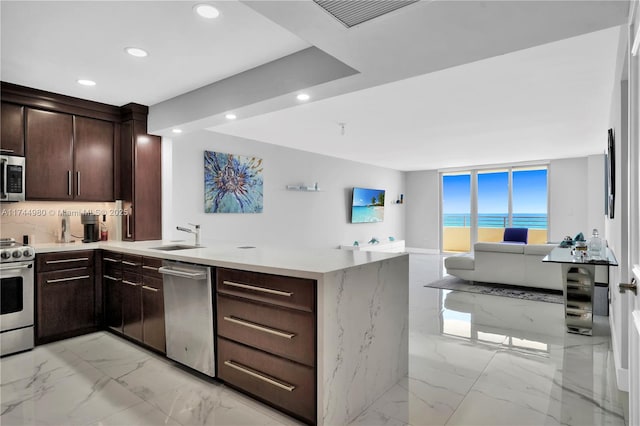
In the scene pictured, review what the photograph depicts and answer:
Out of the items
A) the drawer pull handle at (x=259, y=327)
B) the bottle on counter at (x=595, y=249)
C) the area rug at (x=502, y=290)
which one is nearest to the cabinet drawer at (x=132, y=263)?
the drawer pull handle at (x=259, y=327)

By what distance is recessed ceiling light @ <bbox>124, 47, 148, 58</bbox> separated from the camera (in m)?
2.67

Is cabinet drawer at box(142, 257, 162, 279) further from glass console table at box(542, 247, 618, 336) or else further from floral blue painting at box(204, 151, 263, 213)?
glass console table at box(542, 247, 618, 336)

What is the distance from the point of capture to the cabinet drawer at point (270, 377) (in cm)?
200

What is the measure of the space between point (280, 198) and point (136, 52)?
12.6 feet

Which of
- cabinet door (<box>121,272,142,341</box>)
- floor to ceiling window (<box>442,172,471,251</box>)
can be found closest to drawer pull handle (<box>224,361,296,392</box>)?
cabinet door (<box>121,272,142,341</box>)

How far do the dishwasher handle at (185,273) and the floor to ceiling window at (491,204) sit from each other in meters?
8.33

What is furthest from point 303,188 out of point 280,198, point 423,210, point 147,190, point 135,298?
→ point 423,210

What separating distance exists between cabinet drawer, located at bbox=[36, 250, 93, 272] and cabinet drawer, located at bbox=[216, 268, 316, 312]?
197 cm

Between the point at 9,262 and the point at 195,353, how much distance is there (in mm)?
1869

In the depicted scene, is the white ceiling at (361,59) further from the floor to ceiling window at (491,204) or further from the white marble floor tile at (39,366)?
the floor to ceiling window at (491,204)

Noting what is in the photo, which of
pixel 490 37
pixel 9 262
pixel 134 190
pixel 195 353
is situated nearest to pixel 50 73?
pixel 134 190

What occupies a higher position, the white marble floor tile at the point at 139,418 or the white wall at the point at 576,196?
the white wall at the point at 576,196

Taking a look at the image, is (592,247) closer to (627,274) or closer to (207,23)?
(627,274)

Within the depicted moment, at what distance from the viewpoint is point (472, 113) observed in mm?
4379
